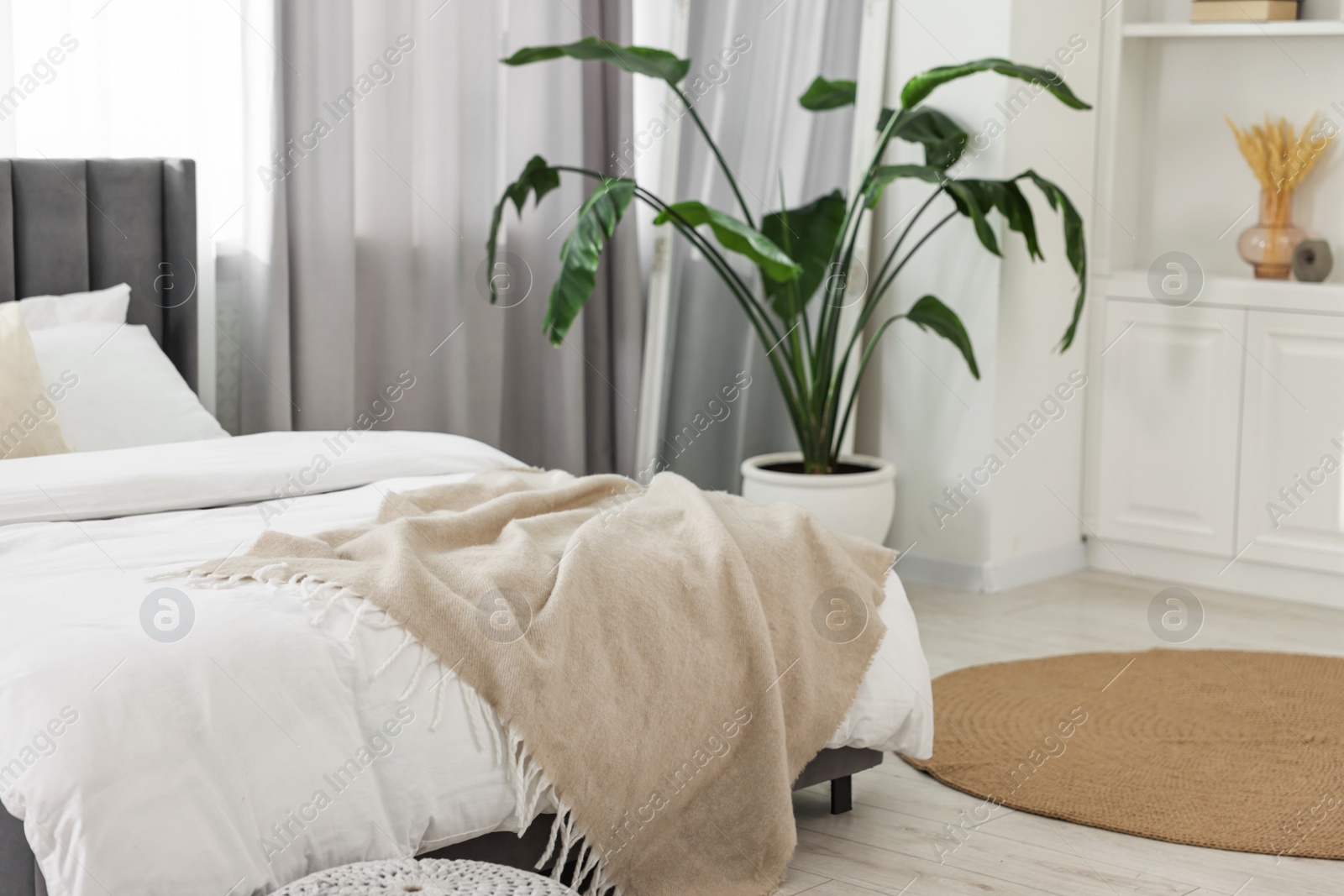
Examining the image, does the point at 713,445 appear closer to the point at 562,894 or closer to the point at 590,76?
the point at 590,76

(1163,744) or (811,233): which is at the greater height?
(811,233)

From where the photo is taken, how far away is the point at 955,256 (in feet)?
13.1

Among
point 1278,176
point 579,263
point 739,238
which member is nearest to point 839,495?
point 739,238

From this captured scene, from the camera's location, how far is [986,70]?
11.0 feet

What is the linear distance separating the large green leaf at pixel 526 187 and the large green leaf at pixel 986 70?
0.90 meters

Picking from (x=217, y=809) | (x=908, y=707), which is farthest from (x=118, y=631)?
(x=908, y=707)

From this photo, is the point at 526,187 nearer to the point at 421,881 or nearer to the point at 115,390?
the point at 115,390

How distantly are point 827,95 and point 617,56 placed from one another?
29.5 inches

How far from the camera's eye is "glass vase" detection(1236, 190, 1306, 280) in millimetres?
3979

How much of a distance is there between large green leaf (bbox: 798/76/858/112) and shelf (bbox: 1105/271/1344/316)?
40.0 inches

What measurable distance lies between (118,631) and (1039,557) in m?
3.08

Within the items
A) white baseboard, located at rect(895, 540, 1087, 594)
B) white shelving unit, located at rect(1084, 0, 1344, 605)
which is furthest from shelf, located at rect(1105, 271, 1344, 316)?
white baseboard, located at rect(895, 540, 1087, 594)

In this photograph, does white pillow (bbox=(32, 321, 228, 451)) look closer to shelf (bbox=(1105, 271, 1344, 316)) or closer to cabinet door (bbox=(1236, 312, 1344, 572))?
shelf (bbox=(1105, 271, 1344, 316))

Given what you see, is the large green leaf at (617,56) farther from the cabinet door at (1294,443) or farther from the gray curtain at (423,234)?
the cabinet door at (1294,443)
